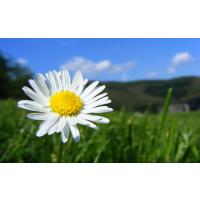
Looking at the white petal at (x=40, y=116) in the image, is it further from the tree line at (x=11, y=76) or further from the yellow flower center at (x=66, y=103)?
the tree line at (x=11, y=76)

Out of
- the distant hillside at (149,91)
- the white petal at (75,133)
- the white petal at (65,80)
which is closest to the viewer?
the white petal at (75,133)

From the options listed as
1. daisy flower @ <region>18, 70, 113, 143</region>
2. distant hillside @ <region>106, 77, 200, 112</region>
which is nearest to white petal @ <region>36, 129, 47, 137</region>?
daisy flower @ <region>18, 70, 113, 143</region>

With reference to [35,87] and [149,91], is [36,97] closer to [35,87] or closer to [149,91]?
[35,87]

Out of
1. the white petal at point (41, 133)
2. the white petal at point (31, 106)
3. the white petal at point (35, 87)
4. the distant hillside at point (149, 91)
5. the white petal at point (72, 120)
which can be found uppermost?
the distant hillside at point (149, 91)

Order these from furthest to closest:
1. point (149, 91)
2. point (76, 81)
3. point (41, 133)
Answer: point (149, 91), point (76, 81), point (41, 133)

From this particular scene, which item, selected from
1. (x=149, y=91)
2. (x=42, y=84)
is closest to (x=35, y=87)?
(x=42, y=84)

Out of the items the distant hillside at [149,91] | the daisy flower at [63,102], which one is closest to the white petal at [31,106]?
the daisy flower at [63,102]
